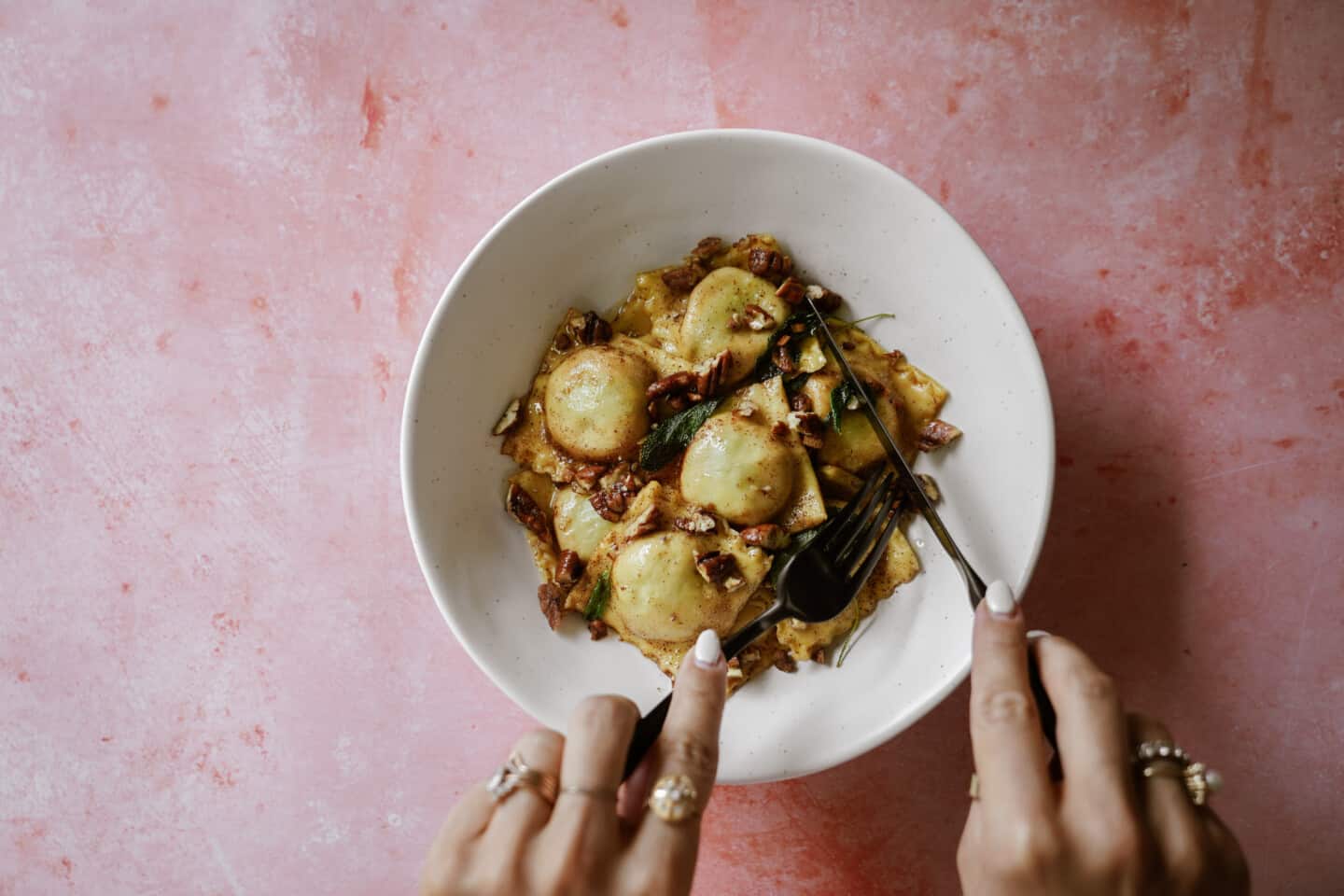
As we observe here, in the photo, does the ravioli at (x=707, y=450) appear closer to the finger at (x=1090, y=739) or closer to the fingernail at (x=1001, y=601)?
the fingernail at (x=1001, y=601)

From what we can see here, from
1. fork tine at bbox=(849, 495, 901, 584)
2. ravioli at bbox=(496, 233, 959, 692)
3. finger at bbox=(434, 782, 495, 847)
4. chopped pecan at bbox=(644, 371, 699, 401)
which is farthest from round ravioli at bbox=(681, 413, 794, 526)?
finger at bbox=(434, 782, 495, 847)

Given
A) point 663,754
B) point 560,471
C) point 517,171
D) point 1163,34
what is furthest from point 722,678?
point 1163,34

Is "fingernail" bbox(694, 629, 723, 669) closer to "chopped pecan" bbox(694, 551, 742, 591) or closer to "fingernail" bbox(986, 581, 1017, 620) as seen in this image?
"chopped pecan" bbox(694, 551, 742, 591)

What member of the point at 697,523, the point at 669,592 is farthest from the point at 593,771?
the point at 697,523

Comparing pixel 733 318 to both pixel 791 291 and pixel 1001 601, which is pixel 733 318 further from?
pixel 1001 601

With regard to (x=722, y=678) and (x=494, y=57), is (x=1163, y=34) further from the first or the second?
(x=722, y=678)

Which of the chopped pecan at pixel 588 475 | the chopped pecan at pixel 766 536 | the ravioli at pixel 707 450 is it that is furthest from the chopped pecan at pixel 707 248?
the chopped pecan at pixel 766 536
